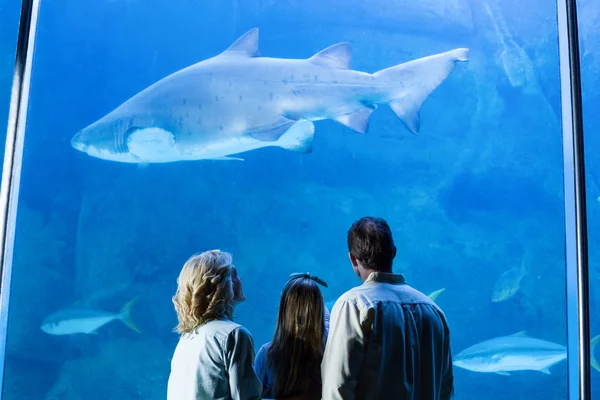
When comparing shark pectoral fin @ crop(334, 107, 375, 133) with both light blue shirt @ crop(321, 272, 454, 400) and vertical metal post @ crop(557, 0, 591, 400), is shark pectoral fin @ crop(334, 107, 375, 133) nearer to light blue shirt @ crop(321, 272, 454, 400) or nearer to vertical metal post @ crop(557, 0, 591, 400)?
vertical metal post @ crop(557, 0, 591, 400)

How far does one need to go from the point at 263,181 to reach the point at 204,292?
10.7m

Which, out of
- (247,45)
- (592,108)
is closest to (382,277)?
(247,45)

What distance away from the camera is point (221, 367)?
54.6 inches

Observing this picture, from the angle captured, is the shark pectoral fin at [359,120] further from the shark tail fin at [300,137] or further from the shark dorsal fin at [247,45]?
the shark dorsal fin at [247,45]

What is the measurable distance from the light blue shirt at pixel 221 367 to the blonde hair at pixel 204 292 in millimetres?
52

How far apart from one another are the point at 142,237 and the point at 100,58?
5.40m

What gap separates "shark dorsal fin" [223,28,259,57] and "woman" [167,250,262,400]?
2.77m

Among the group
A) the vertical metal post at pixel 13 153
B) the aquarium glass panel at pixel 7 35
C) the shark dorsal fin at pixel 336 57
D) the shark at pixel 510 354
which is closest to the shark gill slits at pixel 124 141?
the shark dorsal fin at pixel 336 57

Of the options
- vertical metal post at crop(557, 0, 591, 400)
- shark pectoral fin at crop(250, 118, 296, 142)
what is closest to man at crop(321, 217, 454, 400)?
vertical metal post at crop(557, 0, 591, 400)

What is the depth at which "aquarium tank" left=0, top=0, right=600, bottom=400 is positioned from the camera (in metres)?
4.96

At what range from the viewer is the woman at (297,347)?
60.9 inches

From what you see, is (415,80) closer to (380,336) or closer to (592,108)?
(380,336)

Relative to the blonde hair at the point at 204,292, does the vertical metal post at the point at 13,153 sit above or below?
above

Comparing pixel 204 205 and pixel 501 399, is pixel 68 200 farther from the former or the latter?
pixel 501 399
